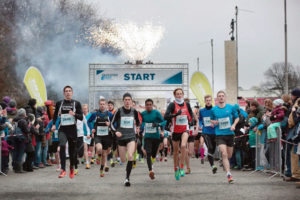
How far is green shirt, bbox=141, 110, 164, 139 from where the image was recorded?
44.7ft

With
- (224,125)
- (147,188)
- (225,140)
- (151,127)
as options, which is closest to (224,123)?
(224,125)

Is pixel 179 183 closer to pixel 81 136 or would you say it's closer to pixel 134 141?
pixel 134 141

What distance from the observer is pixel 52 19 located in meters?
38.7

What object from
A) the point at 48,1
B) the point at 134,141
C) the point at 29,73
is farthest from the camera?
the point at 48,1

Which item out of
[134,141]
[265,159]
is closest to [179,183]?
[134,141]

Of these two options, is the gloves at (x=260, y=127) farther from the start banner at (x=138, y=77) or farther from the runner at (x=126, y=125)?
the start banner at (x=138, y=77)

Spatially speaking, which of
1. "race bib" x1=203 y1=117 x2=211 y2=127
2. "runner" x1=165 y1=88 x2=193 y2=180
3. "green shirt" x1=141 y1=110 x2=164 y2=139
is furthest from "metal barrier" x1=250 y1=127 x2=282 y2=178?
"green shirt" x1=141 y1=110 x2=164 y2=139

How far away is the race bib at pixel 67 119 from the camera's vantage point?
1195cm

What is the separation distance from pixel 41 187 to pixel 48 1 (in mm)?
28358

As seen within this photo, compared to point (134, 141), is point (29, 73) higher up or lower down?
higher up

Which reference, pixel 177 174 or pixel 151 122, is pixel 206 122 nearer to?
pixel 151 122

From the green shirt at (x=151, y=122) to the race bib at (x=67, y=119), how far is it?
2.29m

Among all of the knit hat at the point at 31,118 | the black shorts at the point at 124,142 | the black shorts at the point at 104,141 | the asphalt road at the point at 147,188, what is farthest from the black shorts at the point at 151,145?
the knit hat at the point at 31,118

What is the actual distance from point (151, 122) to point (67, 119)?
2596 mm
